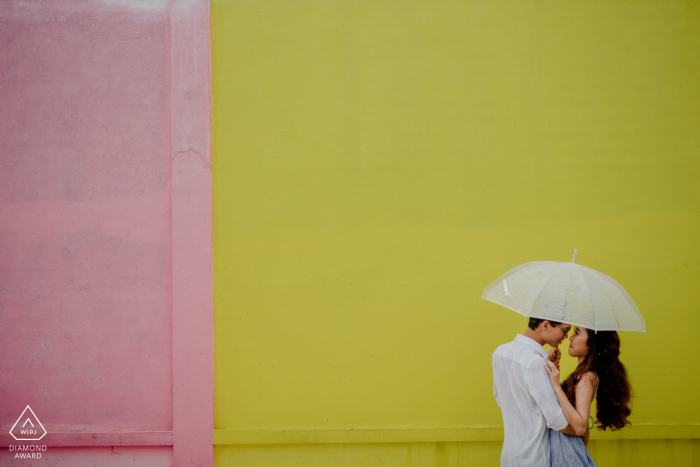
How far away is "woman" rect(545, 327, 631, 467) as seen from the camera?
2266mm

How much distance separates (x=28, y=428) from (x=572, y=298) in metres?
3.95

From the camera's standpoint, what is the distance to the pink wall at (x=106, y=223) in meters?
3.52

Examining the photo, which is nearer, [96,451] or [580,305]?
[580,305]

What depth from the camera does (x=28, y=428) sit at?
11.7 feet

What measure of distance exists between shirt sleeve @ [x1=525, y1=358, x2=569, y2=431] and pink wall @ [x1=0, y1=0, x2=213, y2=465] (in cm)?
232

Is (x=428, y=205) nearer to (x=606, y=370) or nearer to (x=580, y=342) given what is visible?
(x=580, y=342)

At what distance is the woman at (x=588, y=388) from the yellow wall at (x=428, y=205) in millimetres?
1057

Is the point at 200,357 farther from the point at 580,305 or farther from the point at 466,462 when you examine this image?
the point at 580,305

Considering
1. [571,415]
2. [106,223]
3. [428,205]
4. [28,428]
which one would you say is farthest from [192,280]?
[571,415]

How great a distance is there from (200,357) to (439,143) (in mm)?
2425

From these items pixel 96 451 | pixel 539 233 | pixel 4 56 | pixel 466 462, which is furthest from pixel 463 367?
pixel 4 56

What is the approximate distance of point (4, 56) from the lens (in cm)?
364

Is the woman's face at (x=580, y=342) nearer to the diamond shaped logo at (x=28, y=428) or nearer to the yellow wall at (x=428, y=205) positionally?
the yellow wall at (x=428, y=205)

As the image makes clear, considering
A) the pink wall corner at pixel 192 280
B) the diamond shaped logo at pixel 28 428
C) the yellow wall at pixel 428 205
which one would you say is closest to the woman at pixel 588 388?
the yellow wall at pixel 428 205
